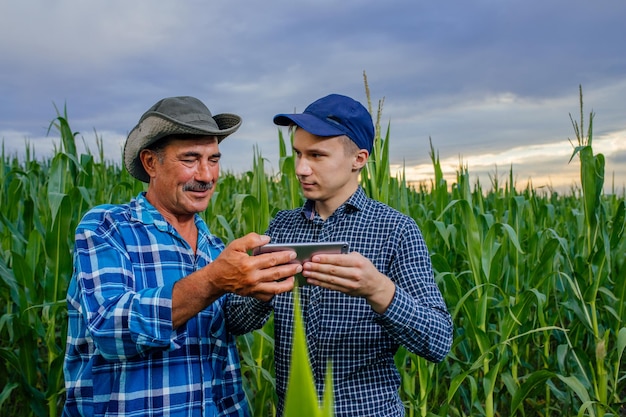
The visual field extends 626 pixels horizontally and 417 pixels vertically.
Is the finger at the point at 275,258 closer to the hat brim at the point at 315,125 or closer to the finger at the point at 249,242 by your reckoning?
the finger at the point at 249,242

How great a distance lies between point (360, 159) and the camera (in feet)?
6.01

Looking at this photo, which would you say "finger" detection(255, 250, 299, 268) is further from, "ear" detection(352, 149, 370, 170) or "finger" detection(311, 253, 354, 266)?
"ear" detection(352, 149, 370, 170)

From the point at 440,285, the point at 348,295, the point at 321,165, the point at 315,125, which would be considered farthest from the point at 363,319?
the point at 440,285

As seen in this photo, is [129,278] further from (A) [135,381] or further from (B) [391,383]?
(B) [391,383]

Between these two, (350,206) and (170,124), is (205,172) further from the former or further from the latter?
(350,206)

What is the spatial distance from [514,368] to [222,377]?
77.5 inches

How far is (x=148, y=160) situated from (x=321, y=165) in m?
0.55

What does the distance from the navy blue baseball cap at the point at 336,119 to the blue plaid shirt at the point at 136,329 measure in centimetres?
50

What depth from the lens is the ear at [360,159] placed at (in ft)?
5.96

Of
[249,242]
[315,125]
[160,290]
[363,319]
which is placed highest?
[315,125]

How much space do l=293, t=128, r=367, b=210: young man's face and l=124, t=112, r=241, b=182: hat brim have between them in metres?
0.24

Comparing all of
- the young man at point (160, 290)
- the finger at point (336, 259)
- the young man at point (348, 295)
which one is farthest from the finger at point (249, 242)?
the young man at point (348, 295)

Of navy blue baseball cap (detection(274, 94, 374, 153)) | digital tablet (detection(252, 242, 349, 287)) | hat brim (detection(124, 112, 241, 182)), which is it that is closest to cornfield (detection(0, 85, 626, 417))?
navy blue baseball cap (detection(274, 94, 374, 153))

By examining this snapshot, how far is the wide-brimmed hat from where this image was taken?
174cm
